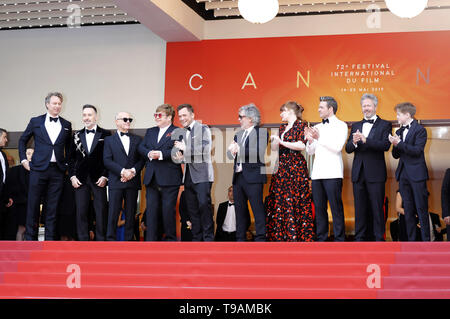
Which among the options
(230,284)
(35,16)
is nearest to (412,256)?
(230,284)

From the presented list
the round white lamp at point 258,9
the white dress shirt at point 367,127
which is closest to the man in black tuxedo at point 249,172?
the white dress shirt at point 367,127

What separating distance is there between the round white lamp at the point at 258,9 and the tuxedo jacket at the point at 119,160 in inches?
84.9

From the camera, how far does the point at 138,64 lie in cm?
1005

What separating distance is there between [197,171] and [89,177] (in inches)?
46.0

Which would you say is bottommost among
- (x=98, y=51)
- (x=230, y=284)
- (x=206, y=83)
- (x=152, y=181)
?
(x=230, y=284)

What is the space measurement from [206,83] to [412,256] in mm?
4905

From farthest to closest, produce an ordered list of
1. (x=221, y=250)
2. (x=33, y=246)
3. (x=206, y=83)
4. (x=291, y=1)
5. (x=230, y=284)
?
(x=206, y=83), (x=291, y=1), (x=33, y=246), (x=221, y=250), (x=230, y=284)

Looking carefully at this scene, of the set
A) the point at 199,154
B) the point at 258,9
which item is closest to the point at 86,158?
the point at 199,154

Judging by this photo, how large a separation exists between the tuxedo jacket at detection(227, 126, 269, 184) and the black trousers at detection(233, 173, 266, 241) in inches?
2.7

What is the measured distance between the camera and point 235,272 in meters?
5.59

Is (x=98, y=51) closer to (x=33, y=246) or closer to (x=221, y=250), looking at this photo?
(x=33, y=246)

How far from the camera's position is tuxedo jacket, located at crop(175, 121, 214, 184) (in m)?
6.59

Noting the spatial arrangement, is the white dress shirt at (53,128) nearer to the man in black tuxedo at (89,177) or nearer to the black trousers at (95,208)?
the man in black tuxedo at (89,177)

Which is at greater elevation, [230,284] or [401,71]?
[401,71]
